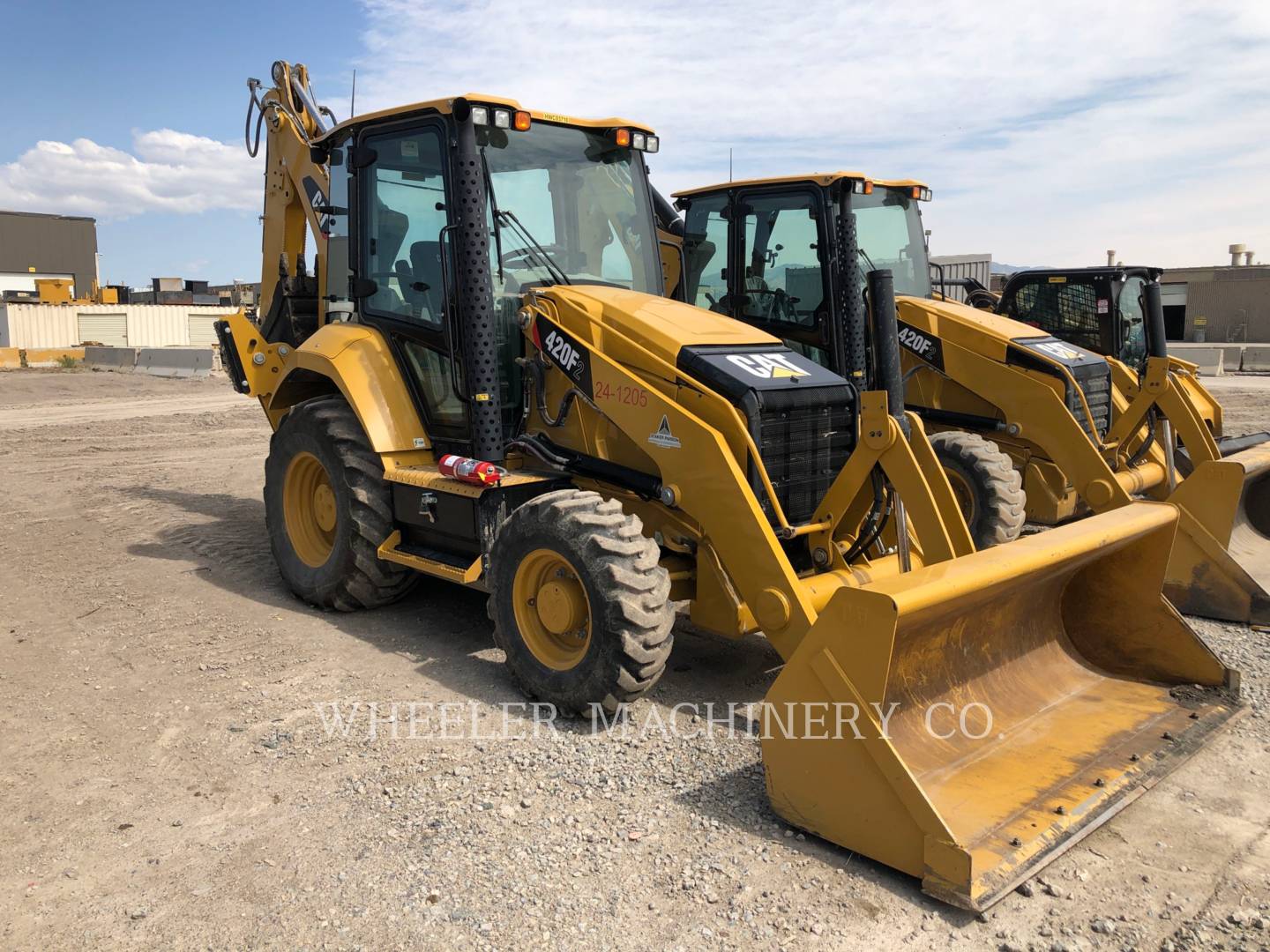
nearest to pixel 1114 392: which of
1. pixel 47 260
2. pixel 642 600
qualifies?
pixel 642 600

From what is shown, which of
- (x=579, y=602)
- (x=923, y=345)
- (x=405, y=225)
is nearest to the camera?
(x=579, y=602)

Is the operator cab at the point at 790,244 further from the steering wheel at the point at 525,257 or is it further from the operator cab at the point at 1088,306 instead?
the steering wheel at the point at 525,257

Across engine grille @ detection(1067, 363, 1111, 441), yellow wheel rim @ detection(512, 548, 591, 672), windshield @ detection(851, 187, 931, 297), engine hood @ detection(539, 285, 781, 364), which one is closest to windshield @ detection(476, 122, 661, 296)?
engine hood @ detection(539, 285, 781, 364)

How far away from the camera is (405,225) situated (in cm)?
601

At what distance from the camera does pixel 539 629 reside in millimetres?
4945

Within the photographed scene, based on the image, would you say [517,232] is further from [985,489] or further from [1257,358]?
[1257,358]

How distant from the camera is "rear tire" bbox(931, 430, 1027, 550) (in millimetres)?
7254

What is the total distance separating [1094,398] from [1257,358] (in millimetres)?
23278

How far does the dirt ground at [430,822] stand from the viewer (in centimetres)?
320

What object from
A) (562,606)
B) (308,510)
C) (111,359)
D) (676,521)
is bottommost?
(562,606)

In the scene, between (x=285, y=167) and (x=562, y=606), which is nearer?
(x=562, y=606)

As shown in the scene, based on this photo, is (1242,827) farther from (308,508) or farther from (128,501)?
(128,501)

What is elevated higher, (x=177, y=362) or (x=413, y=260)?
(x=413, y=260)

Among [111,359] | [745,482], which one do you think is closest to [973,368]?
[745,482]
